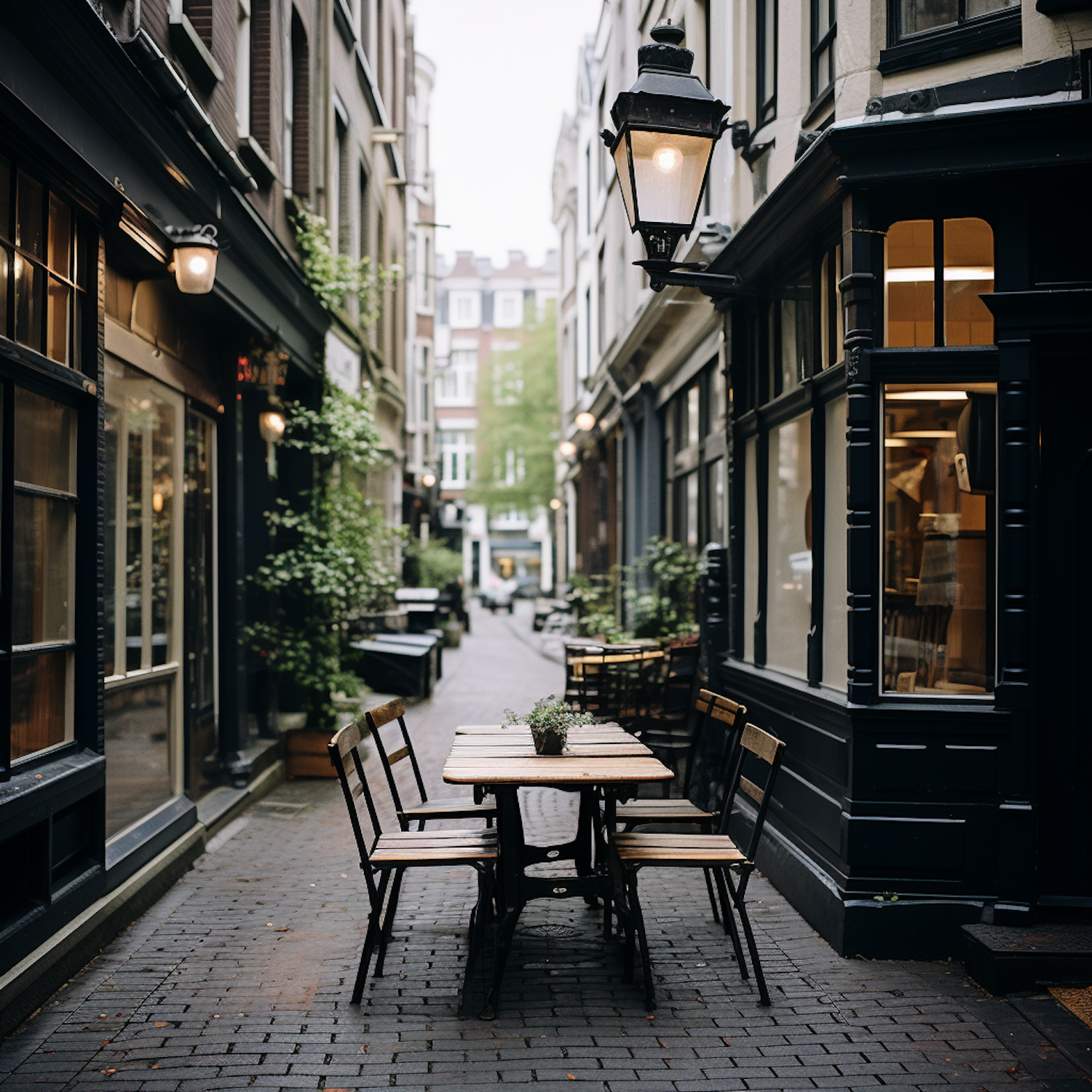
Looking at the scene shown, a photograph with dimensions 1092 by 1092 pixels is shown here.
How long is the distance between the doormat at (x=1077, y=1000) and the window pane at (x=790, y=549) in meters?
2.32

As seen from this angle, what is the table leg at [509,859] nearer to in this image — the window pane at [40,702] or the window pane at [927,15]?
the window pane at [40,702]

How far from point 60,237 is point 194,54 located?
2531 mm

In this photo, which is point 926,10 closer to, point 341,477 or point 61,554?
point 61,554

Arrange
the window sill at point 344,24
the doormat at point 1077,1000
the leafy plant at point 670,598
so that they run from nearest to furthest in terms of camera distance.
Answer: the doormat at point 1077,1000
the leafy plant at point 670,598
the window sill at point 344,24

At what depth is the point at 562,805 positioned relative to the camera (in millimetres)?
8438

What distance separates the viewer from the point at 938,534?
5477mm

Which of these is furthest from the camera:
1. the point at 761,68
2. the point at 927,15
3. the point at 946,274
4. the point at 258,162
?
the point at 258,162

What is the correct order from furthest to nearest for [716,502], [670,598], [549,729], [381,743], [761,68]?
[670,598], [716,502], [761,68], [381,743], [549,729]

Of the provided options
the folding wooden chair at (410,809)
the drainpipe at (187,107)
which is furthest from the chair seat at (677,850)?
the drainpipe at (187,107)

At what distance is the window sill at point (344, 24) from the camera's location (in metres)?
12.3

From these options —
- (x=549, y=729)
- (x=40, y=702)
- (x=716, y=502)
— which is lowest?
(x=549, y=729)

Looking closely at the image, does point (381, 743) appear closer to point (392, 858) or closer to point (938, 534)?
point (392, 858)

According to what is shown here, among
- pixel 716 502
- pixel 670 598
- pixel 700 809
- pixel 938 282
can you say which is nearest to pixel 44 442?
pixel 700 809

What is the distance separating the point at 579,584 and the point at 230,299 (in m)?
10.2
